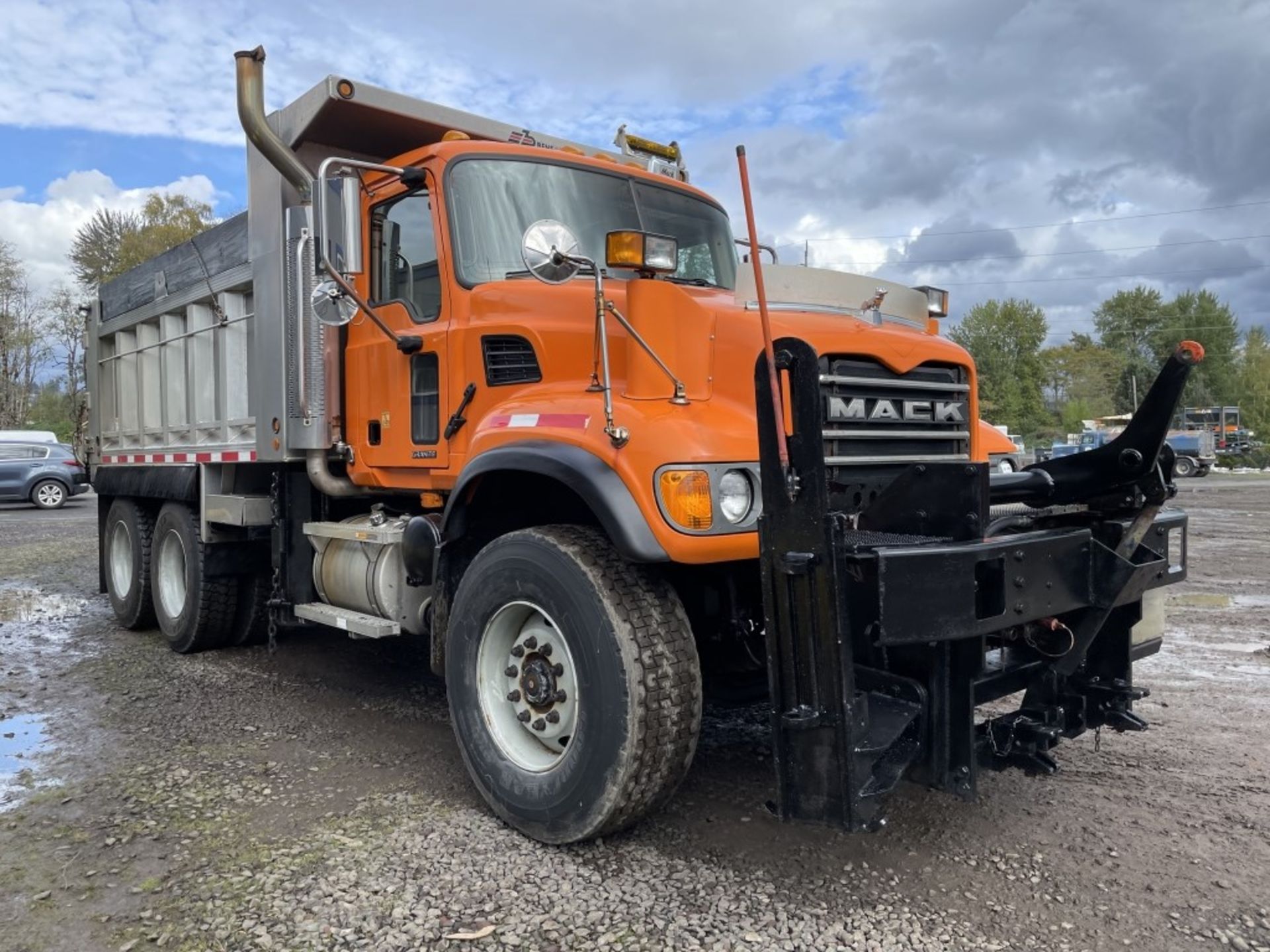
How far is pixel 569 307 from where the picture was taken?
13.3ft

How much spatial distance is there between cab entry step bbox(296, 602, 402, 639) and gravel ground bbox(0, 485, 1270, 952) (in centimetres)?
54

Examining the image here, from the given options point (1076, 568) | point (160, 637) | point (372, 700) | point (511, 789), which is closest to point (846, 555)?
point (1076, 568)

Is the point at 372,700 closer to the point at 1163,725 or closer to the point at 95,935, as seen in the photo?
the point at 95,935

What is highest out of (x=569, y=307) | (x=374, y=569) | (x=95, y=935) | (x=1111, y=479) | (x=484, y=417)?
(x=569, y=307)

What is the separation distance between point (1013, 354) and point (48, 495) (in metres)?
63.9

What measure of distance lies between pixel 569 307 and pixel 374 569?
5.79 feet

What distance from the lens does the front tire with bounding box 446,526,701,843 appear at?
10.6 feet

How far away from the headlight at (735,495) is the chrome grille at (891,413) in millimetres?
303

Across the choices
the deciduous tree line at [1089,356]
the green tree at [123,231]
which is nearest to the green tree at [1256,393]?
the deciduous tree line at [1089,356]

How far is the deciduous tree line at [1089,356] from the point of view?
2547 inches

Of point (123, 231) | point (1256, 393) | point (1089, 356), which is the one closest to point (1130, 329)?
point (1089, 356)

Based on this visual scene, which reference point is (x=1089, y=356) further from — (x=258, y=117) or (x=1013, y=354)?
(x=258, y=117)

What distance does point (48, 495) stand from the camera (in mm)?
22562

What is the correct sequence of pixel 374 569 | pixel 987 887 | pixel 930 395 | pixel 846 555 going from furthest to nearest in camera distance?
pixel 374 569, pixel 930 395, pixel 987 887, pixel 846 555
